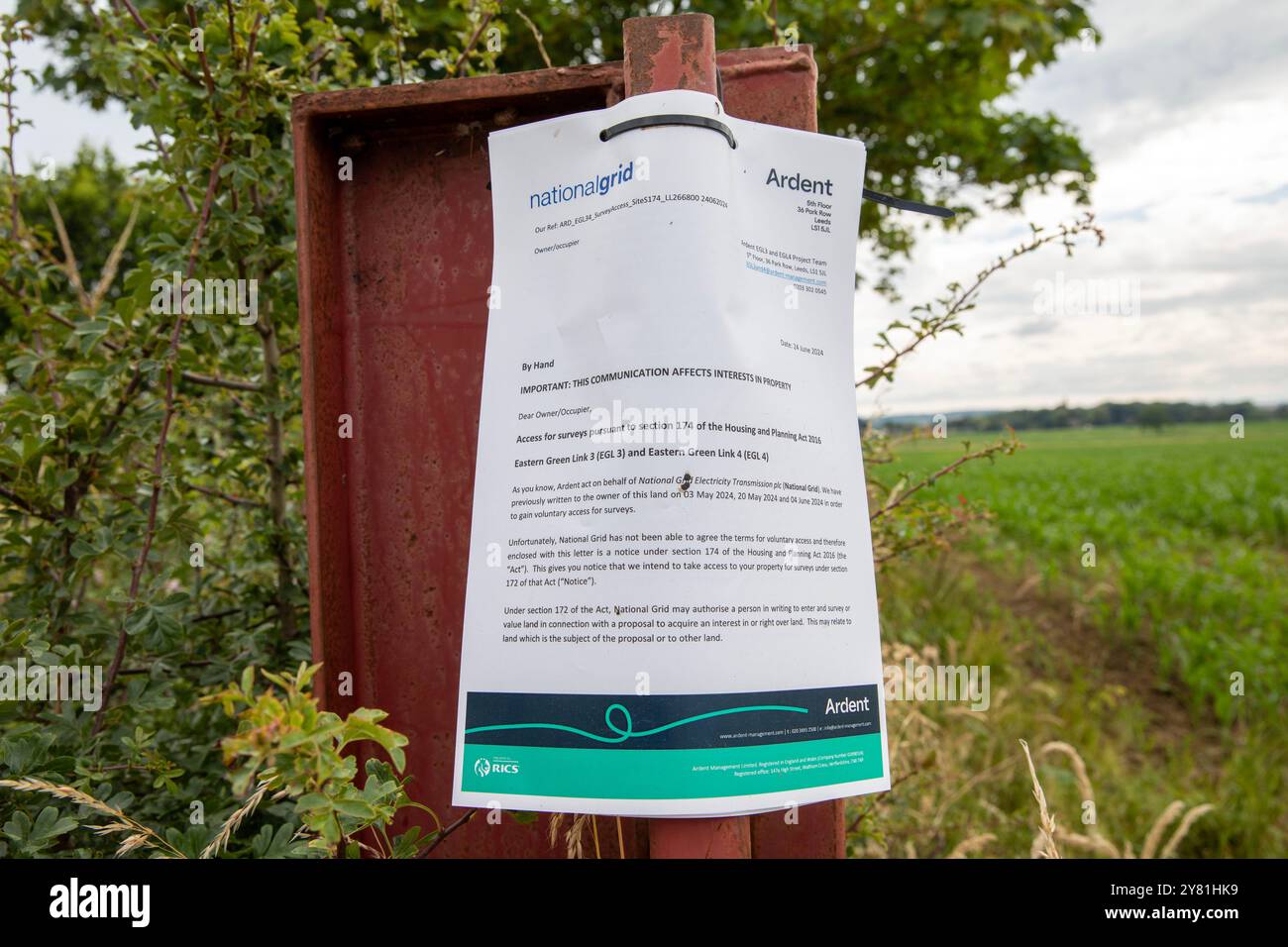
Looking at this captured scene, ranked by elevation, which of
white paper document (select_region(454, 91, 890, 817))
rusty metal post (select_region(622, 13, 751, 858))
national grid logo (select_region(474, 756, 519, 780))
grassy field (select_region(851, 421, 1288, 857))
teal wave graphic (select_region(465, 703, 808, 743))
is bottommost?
grassy field (select_region(851, 421, 1288, 857))

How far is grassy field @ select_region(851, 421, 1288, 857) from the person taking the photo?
322 centimetres

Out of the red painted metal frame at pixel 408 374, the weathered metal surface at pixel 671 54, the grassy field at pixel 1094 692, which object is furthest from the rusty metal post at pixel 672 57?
the grassy field at pixel 1094 692

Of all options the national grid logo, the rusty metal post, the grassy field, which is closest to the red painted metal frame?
the rusty metal post

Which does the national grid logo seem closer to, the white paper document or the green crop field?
the white paper document

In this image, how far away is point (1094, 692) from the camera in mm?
5906

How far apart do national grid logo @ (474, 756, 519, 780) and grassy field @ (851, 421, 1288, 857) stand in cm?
110

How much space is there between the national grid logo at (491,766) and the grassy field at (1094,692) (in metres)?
1.10

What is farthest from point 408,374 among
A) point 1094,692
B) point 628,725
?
point 1094,692

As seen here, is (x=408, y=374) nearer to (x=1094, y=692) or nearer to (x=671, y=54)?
(x=671, y=54)

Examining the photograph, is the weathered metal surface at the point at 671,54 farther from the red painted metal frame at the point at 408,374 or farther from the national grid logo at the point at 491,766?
the national grid logo at the point at 491,766

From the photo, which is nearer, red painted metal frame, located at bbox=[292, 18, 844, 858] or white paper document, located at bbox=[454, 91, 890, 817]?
white paper document, located at bbox=[454, 91, 890, 817]

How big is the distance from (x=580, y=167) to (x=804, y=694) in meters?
0.86

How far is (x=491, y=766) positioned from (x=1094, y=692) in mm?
6005
